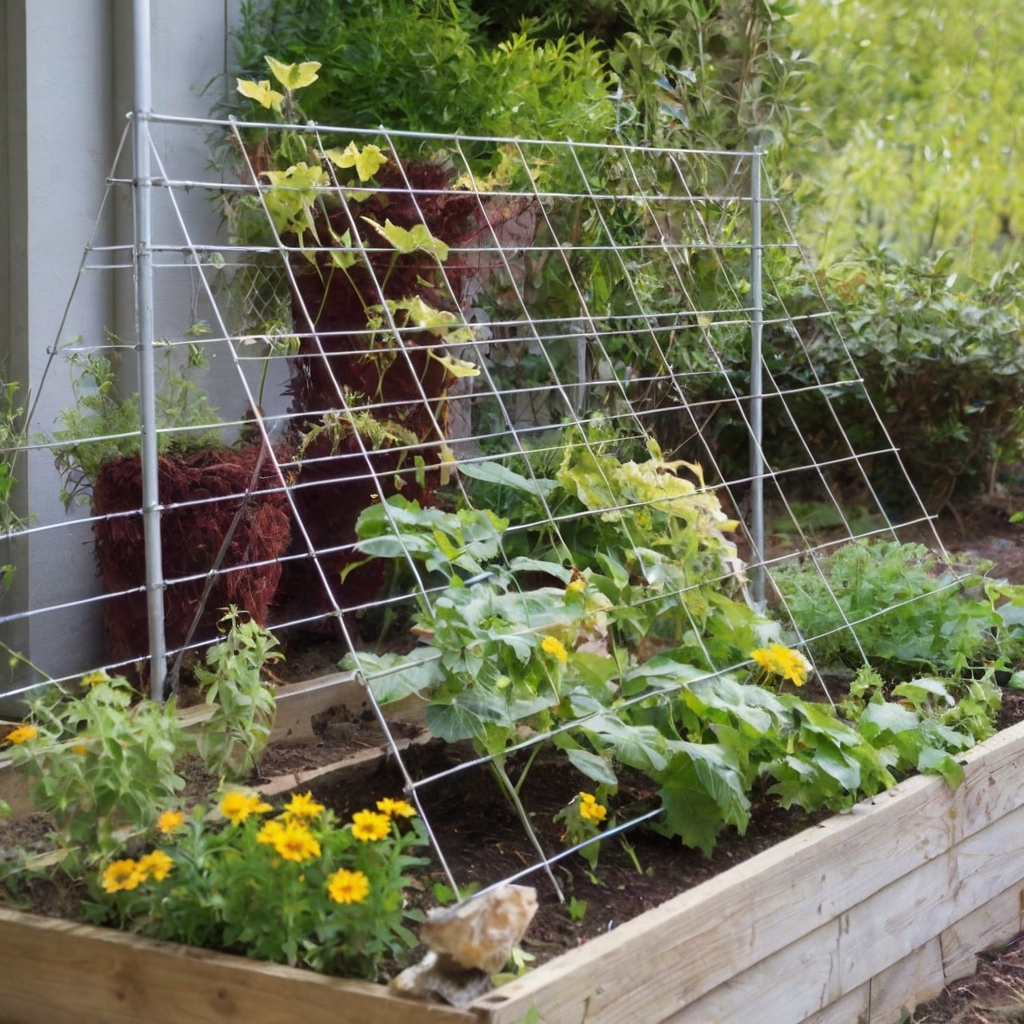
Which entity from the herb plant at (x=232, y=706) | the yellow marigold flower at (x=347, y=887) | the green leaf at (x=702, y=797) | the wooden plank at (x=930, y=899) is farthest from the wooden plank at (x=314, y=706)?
the yellow marigold flower at (x=347, y=887)

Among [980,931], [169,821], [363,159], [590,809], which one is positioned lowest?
[980,931]

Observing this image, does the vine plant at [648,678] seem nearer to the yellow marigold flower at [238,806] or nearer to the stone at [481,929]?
the yellow marigold flower at [238,806]

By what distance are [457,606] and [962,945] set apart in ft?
4.13

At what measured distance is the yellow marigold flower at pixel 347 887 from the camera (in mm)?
1536

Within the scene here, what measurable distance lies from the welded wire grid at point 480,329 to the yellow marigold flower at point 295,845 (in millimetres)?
777

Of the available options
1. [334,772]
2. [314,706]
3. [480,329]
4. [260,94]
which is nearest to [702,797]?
[334,772]

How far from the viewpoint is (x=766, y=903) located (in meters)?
1.94

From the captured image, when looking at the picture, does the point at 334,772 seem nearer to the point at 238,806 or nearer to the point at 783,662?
the point at 238,806

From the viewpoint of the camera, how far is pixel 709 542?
2652 millimetres

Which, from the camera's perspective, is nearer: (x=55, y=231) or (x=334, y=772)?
(x=334, y=772)

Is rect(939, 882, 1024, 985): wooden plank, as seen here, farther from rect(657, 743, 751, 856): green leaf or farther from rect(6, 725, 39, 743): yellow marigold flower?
rect(6, 725, 39, 743): yellow marigold flower

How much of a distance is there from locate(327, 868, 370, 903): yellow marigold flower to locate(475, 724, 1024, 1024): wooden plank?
0.19 metres

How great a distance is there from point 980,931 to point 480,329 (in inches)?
81.7

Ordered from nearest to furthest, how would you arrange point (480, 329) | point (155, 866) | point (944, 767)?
point (155, 866), point (944, 767), point (480, 329)
